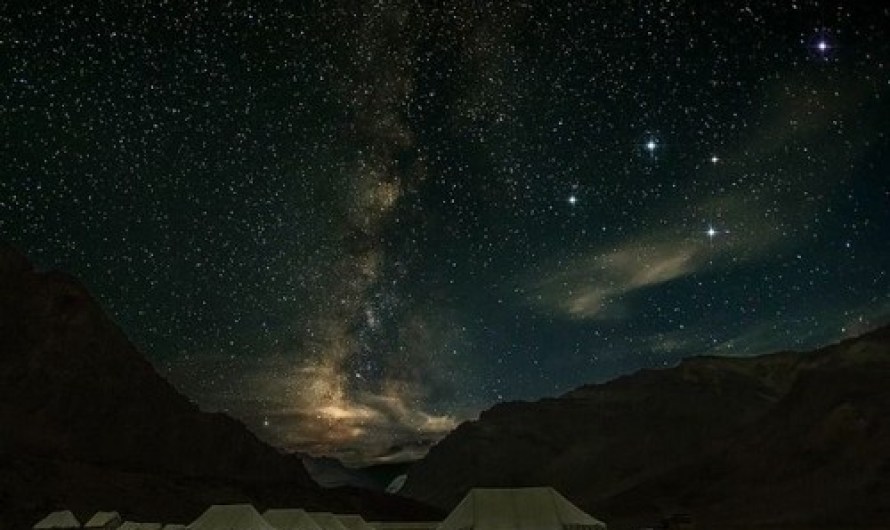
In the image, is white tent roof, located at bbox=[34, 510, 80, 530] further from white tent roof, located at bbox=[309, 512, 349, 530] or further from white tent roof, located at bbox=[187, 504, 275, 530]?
white tent roof, located at bbox=[187, 504, 275, 530]

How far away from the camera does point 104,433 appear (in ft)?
371

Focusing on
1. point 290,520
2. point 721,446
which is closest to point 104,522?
point 290,520

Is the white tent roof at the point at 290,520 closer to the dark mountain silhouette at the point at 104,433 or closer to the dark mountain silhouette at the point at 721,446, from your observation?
the dark mountain silhouette at the point at 104,433

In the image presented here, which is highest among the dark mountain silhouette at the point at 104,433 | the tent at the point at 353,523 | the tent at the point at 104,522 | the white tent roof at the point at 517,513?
the dark mountain silhouette at the point at 104,433

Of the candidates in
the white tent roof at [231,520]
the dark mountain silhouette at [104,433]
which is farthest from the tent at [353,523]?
the dark mountain silhouette at [104,433]

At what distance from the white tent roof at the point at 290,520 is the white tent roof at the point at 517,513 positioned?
13.2 meters

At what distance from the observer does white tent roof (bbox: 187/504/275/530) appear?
121ft

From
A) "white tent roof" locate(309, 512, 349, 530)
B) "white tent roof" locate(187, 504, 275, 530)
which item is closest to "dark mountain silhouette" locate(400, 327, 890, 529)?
"white tent roof" locate(309, 512, 349, 530)

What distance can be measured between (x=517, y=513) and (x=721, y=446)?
119m

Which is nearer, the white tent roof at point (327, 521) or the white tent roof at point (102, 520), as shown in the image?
the white tent roof at point (327, 521)

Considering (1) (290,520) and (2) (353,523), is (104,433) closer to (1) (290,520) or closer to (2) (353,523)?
(2) (353,523)

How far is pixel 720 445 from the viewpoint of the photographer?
14250cm

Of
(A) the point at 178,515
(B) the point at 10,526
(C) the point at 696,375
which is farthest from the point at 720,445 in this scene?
(B) the point at 10,526

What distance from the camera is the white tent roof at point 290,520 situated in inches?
1750
